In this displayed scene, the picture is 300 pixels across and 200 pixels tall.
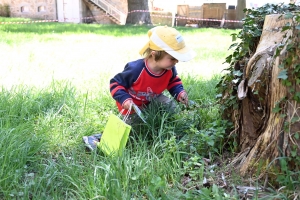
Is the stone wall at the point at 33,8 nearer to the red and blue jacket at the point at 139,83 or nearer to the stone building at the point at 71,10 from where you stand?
the stone building at the point at 71,10

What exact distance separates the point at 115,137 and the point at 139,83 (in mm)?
771

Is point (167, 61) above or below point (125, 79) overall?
above

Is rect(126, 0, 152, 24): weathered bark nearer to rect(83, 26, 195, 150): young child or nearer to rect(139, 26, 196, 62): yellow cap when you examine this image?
rect(83, 26, 195, 150): young child

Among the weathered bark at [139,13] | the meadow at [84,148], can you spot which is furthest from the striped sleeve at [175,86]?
the weathered bark at [139,13]

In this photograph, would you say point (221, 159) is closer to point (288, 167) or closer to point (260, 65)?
point (288, 167)

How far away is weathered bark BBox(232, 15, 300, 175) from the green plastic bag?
2.37ft

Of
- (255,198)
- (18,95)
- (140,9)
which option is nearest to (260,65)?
(255,198)

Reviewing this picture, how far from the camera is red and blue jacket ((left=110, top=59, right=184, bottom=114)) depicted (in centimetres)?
305

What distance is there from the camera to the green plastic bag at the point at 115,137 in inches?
94.7

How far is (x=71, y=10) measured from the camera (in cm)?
2198

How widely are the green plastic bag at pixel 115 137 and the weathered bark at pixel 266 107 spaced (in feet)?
2.37

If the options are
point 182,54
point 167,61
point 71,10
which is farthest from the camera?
point 71,10

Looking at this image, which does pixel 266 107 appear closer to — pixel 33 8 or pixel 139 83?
pixel 139 83

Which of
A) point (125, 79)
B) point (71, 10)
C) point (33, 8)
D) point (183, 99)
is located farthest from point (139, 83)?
point (33, 8)
